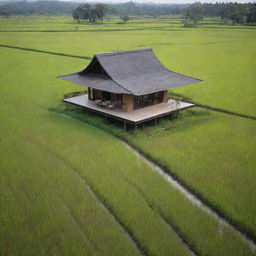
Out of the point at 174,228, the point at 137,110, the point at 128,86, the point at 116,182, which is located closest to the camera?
the point at 174,228

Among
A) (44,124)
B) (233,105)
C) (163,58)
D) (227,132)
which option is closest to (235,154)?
(227,132)

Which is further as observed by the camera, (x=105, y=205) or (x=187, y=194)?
(x=187, y=194)

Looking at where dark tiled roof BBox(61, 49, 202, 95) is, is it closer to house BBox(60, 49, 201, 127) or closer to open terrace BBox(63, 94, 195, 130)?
house BBox(60, 49, 201, 127)

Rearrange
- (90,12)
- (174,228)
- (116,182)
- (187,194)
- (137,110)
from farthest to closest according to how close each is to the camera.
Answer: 1. (90,12)
2. (137,110)
3. (116,182)
4. (187,194)
5. (174,228)

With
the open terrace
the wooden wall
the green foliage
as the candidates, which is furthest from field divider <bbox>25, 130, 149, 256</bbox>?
the green foliage

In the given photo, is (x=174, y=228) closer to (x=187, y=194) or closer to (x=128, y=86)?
(x=187, y=194)

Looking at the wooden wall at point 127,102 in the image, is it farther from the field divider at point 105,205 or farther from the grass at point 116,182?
the field divider at point 105,205

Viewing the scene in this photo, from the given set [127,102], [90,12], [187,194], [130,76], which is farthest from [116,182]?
[90,12]
